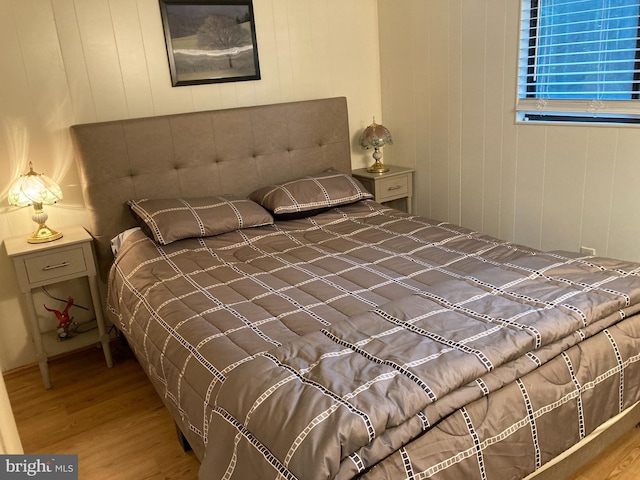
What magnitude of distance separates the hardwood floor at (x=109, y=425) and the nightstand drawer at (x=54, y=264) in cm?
57

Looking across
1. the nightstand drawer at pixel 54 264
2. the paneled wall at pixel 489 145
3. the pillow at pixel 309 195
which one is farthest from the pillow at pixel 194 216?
the paneled wall at pixel 489 145

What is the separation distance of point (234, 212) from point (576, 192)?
182 cm

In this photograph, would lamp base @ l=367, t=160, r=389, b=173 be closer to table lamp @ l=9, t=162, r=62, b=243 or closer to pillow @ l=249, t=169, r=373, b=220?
pillow @ l=249, t=169, r=373, b=220

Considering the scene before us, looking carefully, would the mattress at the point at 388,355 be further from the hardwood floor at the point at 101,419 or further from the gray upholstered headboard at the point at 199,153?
the gray upholstered headboard at the point at 199,153

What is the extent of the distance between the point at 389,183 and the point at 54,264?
212cm

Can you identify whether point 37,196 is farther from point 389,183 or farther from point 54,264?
point 389,183

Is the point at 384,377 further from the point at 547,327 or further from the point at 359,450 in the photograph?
the point at 547,327

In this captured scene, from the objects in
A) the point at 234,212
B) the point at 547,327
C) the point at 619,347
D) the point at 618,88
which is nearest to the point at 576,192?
the point at 618,88

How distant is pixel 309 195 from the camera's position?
3.12 metres

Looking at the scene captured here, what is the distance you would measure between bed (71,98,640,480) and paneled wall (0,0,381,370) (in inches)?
5.6

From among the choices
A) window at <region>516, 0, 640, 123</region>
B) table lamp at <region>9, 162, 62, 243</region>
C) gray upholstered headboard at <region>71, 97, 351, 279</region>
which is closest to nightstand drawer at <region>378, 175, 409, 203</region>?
gray upholstered headboard at <region>71, 97, 351, 279</region>

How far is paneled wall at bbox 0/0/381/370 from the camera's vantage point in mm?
2670

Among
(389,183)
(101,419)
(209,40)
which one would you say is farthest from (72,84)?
(389,183)

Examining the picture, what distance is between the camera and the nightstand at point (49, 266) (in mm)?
2549
